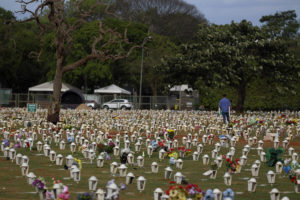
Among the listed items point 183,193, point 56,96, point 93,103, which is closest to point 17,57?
point 93,103

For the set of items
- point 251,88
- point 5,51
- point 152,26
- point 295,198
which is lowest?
point 295,198

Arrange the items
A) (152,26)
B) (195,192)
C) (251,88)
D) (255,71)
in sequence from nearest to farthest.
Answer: (195,192) < (255,71) < (251,88) < (152,26)

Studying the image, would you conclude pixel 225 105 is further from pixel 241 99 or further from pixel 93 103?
pixel 93 103

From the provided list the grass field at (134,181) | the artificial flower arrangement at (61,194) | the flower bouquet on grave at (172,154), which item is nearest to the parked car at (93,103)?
the grass field at (134,181)

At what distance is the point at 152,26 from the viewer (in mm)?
85125

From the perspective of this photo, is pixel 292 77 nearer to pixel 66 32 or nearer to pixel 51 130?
pixel 66 32

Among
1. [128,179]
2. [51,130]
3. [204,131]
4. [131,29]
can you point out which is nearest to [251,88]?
[131,29]

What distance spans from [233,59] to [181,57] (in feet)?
14.4

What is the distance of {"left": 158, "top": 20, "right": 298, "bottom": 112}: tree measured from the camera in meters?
43.6

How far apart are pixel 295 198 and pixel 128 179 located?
3097 millimetres

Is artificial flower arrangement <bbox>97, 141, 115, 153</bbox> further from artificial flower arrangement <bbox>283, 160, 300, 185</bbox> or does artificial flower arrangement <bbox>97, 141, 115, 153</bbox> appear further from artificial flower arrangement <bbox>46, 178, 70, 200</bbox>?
artificial flower arrangement <bbox>46, 178, 70, 200</bbox>

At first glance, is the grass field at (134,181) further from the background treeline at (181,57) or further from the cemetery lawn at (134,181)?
the background treeline at (181,57)

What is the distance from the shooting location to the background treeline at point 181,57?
44.2 m

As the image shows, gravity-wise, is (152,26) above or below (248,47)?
above
